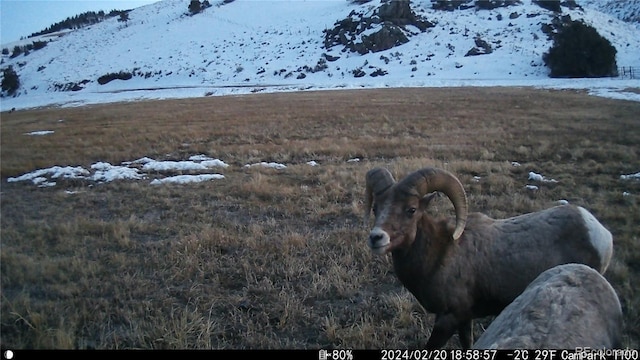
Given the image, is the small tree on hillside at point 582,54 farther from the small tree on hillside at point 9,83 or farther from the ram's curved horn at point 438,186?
the ram's curved horn at point 438,186

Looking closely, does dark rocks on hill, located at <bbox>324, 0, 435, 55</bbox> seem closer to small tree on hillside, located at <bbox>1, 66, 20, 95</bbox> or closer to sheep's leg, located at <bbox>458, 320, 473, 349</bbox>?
small tree on hillside, located at <bbox>1, 66, 20, 95</bbox>

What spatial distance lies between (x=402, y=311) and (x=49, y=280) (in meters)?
5.01

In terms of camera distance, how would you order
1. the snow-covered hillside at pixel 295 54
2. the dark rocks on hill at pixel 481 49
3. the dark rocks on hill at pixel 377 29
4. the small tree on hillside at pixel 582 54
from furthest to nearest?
the dark rocks on hill at pixel 377 29, the dark rocks on hill at pixel 481 49, the snow-covered hillside at pixel 295 54, the small tree on hillside at pixel 582 54

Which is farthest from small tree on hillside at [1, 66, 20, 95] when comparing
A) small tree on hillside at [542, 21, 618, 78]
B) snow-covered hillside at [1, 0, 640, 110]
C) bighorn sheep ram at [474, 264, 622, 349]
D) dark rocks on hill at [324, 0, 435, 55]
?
dark rocks on hill at [324, 0, 435, 55]

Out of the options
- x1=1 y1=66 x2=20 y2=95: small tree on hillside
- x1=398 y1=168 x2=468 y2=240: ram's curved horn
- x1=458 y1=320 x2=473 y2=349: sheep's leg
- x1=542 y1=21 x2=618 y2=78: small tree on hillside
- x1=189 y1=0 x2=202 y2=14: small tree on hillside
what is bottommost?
x1=542 y1=21 x2=618 y2=78: small tree on hillside

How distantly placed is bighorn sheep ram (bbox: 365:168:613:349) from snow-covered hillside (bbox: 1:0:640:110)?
1609 inches

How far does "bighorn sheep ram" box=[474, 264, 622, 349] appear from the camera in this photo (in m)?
2.96

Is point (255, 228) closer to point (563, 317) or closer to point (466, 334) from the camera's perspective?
point (466, 334)

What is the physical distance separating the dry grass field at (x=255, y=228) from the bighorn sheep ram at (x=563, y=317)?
1569 millimetres

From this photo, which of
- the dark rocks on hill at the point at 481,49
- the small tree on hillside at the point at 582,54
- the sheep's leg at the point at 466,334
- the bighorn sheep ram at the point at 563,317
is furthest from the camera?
the dark rocks on hill at the point at 481,49

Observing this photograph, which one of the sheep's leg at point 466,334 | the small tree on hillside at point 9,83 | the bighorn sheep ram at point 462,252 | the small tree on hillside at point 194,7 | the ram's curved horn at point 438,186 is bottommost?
the sheep's leg at point 466,334

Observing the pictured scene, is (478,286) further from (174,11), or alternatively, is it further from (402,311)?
(174,11)

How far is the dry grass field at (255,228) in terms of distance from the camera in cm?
512

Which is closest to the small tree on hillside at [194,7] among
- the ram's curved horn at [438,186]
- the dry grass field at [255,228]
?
the dry grass field at [255,228]
